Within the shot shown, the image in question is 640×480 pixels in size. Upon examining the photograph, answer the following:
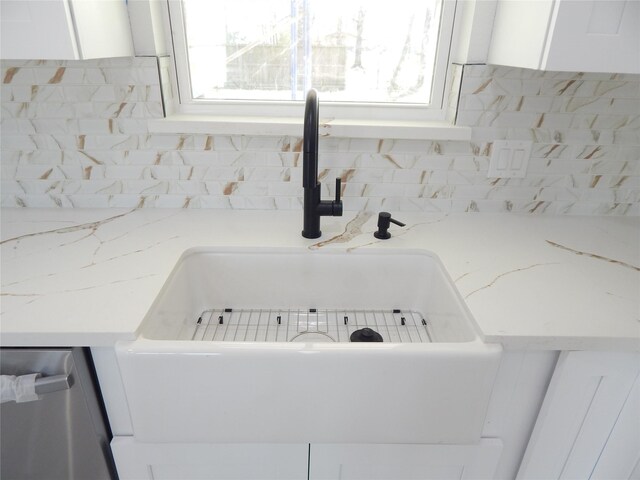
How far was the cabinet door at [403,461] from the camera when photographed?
838 mm

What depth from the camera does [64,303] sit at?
80 cm

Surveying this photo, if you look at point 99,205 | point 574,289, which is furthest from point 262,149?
point 574,289

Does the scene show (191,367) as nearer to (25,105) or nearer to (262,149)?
(262,149)

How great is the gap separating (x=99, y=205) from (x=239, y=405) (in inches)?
31.8

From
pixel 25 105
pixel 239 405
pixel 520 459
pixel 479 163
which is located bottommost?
pixel 520 459

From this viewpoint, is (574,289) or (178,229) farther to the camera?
(178,229)

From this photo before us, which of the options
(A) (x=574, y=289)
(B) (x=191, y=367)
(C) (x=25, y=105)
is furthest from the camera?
(C) (x=25, y=105)

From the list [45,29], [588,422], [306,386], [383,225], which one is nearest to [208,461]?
[306,386]

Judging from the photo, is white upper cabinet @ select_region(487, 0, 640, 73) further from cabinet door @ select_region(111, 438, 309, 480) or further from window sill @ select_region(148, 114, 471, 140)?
cabinet door @ select_region(111, 438, 309, 480)

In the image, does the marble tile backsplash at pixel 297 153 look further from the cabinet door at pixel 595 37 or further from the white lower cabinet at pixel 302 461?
the white lower cabinet at pixel 302 461

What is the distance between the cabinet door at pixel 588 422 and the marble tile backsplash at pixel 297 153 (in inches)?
23.4

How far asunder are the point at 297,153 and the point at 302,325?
486mm

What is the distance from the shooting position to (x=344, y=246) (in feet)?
3.49

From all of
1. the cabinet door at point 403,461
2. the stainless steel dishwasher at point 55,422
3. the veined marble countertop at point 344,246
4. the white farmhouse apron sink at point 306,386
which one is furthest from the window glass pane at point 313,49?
the cabinet door at point 403,461
